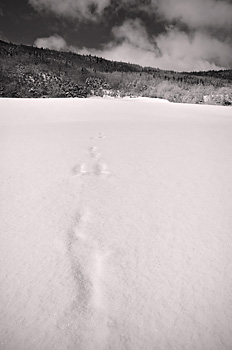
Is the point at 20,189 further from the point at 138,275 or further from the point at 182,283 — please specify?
the point at 182,283

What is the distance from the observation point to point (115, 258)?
1211mm

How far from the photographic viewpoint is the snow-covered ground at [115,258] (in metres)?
0.87

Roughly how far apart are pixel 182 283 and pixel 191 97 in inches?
815

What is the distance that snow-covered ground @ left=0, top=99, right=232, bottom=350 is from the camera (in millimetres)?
867

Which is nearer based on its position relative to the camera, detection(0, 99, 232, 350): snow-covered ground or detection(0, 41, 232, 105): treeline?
detection(0, 99, 232, 350): snow-covered ground

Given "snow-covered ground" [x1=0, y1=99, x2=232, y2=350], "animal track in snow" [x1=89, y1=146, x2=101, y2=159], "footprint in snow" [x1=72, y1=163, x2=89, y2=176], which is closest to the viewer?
"snow-covered ground" [x1=0, y1=99, x2=232, y2=350]

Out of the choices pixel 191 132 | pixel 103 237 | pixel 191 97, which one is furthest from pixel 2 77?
pixel 103 237

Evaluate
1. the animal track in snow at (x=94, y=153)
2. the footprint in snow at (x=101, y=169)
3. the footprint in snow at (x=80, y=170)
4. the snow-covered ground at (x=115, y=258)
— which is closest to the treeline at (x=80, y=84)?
the animal track in snow at (x=94, y=153)

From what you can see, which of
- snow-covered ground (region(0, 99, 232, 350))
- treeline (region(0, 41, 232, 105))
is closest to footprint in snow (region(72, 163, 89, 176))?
snow-covered ground (region(0, 99, 232, 350))

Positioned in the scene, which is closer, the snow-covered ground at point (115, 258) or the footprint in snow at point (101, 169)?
the snow-covered ground at point (115, 258)

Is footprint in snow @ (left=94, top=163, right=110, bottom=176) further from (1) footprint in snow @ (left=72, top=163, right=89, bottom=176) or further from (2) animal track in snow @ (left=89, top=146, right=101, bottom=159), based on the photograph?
(2) animal track in snow @ (left=89, top=146, right=101, bottom=159)

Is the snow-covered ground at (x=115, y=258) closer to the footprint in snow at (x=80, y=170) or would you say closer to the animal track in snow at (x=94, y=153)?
the footprint in snow at (x=80, y=170)

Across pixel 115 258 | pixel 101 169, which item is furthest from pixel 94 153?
pixel 115 258

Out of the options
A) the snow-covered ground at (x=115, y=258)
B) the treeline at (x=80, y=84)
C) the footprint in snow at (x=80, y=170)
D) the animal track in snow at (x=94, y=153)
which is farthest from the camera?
the treeline at (x=80, y=84)
